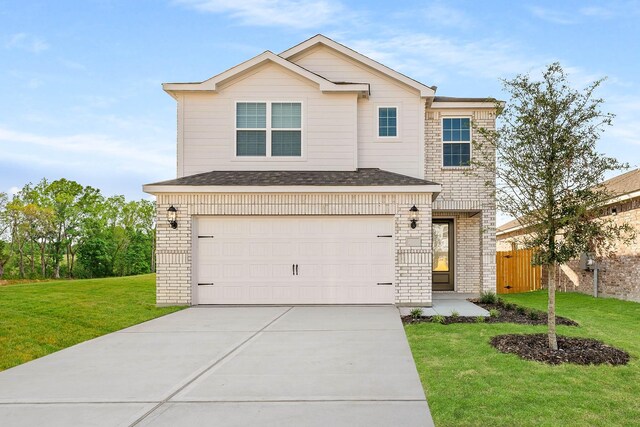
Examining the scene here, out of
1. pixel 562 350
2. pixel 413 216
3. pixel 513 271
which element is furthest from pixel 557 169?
pixel 513 271

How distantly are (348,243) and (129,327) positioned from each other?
5.52 meters

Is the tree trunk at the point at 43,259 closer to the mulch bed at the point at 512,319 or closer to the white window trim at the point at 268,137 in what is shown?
the white window trim at the point at 268,137

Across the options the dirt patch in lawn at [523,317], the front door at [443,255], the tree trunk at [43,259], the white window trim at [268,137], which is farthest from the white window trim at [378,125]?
the tree trunk at [43,259]

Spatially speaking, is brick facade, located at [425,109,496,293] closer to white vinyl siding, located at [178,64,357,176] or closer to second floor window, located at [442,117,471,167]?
second floor window, located at [442,117,471,167]

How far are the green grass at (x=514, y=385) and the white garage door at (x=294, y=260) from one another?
392 cm

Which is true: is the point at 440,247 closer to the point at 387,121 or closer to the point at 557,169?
the point at 387,121

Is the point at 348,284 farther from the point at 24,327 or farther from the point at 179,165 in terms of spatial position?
the point at 24,327

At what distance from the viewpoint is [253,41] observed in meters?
17.5

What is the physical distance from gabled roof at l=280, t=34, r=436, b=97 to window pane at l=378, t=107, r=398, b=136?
0.90 meters

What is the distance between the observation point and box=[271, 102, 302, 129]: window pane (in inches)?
554

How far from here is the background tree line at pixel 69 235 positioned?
1409 inches

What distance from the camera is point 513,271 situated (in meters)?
19.7

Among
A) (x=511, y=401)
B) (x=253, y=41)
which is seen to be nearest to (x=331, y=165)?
(x=253, y=41)

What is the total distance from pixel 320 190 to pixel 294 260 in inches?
75.9
